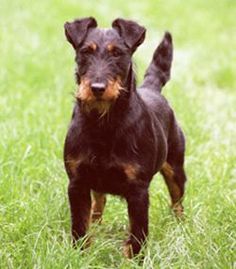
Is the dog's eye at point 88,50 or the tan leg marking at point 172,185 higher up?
the dog's eye at point 88,50

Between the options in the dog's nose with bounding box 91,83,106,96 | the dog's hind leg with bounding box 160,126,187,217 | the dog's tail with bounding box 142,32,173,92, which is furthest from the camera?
the dog's tail with bounding box 142,32,173,92

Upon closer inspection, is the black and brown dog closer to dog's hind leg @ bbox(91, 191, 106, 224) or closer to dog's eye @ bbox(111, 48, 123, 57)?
→ dog's eye @ bbox(111, 48, 123, 57)

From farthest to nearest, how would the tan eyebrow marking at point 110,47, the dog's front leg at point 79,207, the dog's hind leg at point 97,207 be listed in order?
the dog's hind leg at point 97,207, the dog's front leg at point 79,207, the tan eyebrow marking at point 110,47

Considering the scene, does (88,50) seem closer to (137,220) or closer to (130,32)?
(130,32)

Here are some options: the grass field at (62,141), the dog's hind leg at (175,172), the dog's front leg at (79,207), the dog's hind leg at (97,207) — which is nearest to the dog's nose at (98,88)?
the dog's front leg at (79,207)

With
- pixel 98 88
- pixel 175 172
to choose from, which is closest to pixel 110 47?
pixel 98 88

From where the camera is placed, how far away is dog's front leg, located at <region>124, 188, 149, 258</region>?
16.9ft

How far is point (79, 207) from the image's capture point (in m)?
5.30

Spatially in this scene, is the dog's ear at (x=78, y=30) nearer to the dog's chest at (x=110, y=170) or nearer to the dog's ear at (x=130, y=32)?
the dog's ear at (x=130, y=32)

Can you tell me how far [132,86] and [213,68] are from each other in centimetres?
615

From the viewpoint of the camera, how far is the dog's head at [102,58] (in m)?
4.78

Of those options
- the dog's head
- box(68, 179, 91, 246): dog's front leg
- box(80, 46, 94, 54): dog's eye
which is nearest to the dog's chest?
box(68, 179, 91, 246): dog's front leg

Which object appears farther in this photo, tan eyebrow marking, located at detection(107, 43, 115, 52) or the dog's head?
tan eyebrow marking, located at detection(107, 43, 115, 52)

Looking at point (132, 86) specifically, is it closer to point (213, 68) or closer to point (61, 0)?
point (213, 68)
